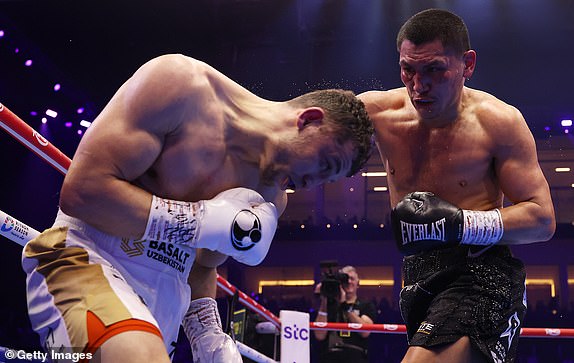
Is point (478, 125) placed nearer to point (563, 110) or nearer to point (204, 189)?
point (204, 189)

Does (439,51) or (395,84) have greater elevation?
(395,84)

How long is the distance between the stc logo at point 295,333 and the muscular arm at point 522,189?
1.86 meters

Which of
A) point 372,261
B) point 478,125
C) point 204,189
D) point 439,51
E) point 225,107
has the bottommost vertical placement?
point 204,189

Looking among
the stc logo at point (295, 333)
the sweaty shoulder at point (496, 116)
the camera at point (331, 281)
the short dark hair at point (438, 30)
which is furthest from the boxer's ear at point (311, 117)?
the camera at point (331, 281)

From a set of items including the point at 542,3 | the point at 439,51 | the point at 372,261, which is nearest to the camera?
the point at 439,51

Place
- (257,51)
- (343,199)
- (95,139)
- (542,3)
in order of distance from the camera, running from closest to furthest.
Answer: (95,139), (542,3), (257,51), (343,199)

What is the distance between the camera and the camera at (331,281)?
15.0 feet

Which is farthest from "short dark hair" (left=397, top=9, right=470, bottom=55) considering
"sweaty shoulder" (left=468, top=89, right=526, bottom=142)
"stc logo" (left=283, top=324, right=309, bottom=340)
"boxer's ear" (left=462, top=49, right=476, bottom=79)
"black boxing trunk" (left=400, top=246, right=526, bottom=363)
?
"stc logo" (left=283, top=324, right=309, bottom=340)

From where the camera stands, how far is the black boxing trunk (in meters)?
1.88

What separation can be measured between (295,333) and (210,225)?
2462 mm

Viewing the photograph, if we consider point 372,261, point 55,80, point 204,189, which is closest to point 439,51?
point 204,189

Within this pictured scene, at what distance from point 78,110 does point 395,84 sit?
462cm

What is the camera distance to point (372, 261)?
12.3 metres

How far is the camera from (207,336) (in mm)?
1573
